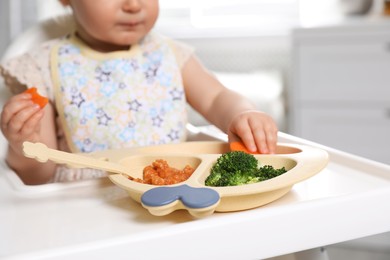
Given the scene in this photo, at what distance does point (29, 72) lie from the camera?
3.29 ft

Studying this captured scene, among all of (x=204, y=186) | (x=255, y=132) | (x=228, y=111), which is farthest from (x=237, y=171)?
(x=228, y=111)

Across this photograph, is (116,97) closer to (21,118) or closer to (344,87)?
(21,118)

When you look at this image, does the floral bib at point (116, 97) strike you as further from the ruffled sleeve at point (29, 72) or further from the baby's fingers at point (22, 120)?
the baby's fingers at point (22, 120)

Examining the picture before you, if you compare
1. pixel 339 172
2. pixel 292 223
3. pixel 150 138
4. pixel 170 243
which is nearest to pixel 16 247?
pixel 170 243

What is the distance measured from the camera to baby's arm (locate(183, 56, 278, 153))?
726 millimetres

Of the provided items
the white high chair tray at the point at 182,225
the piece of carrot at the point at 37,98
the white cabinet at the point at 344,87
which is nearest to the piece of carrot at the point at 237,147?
the white high chair tray at the point at 182,225

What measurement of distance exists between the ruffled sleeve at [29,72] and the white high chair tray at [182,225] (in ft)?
1.32

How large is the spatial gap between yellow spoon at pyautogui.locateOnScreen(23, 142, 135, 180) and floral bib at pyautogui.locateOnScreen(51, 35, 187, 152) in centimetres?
42

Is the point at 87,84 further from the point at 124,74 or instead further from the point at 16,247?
the point at 16,247

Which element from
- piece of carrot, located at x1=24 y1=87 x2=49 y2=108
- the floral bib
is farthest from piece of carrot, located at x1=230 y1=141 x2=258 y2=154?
the floral bib

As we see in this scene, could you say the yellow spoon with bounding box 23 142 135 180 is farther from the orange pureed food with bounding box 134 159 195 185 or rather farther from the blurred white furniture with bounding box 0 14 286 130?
the blurred white furniture with bounding box 0 14 286 130

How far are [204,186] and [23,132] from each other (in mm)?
268

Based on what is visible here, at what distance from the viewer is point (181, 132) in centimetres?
108

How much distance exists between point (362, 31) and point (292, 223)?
5.36 ft
